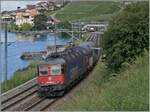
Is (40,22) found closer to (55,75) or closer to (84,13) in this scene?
(84,13)

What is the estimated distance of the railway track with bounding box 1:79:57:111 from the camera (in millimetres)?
18517

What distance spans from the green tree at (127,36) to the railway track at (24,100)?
3981mm

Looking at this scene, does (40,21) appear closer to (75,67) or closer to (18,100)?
(75,67)

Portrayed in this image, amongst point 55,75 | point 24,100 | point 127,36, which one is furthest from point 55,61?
point 127,36

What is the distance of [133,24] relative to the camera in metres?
23.8

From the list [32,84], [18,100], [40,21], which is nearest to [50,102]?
[18,100]

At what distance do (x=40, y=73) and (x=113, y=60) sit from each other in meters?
3.72

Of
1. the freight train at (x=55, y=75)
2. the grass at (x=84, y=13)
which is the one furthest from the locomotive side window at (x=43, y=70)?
the grass at (x=84, y=13)

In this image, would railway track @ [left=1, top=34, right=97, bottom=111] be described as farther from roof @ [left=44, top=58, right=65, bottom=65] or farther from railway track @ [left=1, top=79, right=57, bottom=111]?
roof @ [left=44, top=58, right=65, bottom=65]

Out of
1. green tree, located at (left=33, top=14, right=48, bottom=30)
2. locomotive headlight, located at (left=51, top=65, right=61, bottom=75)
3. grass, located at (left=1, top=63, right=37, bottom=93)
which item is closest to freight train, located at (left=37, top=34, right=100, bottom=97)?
locomotive headlight, located at (left=51, top=65, right=61, bottom=75)

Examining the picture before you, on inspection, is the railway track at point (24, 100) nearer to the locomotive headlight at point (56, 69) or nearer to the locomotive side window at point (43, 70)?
the locomotive side window at point (43, 70)

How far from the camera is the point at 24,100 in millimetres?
21188

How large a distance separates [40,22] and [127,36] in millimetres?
26015

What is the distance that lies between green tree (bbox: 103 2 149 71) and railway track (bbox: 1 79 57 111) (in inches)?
157
